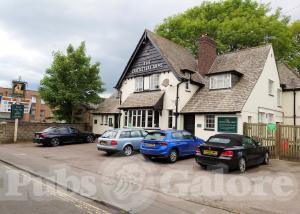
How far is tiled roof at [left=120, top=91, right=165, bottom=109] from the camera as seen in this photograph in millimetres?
21300

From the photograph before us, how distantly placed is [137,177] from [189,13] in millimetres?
31758

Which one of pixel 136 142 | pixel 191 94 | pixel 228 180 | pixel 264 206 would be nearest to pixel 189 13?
pixel 191 94

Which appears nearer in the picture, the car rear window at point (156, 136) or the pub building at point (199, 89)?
the car rear window at point (156, 136)

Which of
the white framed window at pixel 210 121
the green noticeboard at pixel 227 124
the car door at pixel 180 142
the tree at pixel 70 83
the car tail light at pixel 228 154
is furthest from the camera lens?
the tree at pixel 70 83

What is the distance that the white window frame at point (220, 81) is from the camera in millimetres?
19783

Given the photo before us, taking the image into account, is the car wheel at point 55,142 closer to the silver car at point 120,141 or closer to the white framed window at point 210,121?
the silver car at point 120,141

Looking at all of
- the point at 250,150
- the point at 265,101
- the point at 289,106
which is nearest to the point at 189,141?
the point at 250,150

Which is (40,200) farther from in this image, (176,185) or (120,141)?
(120,141)

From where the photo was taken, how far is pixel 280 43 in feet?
104

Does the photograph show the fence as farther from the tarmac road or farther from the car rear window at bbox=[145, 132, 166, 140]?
the tarmac road

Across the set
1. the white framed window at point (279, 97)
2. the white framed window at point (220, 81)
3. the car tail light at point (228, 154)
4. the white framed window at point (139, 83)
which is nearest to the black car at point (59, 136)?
the white framed window at point (139, 83)

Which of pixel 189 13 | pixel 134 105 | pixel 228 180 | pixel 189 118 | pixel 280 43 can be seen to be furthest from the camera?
pixel 189 13

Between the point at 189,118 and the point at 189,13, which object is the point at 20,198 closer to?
the point at 189,118

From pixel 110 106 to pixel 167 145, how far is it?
18068 mm
